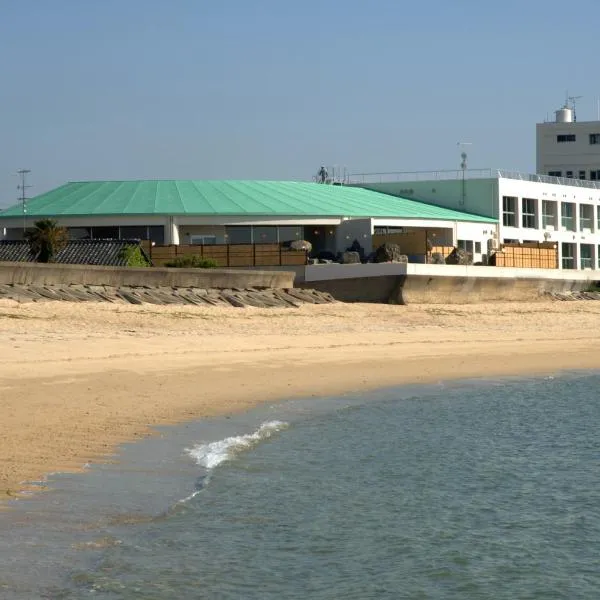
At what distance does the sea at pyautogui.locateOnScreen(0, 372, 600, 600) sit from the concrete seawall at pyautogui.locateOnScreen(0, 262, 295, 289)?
530 inches

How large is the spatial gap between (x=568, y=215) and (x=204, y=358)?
48.5 m

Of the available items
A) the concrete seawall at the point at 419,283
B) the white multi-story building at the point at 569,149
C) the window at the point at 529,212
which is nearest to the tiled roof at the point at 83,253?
the concrete seawall at the point at 419,283

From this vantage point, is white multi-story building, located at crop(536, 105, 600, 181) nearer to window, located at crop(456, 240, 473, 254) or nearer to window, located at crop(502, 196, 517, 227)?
window, located at crop(502, 196, 517, 227)

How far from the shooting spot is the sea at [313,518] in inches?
452

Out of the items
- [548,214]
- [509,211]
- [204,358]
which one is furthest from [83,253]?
[548,214]

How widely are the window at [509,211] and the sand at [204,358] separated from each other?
22.1m

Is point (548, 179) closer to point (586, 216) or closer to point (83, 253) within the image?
point (586, 216)

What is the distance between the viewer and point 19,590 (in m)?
10.4

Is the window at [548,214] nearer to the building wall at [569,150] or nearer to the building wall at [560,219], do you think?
the building wall at [560,219]

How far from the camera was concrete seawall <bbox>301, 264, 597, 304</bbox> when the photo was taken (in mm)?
44812

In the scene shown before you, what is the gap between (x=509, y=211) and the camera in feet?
223

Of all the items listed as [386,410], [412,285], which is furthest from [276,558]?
[412,285]

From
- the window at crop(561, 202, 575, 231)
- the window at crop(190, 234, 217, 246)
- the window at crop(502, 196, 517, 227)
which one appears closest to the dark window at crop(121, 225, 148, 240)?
the window at crop(190, 234, 217, 246)

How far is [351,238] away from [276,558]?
46998 millimetres
